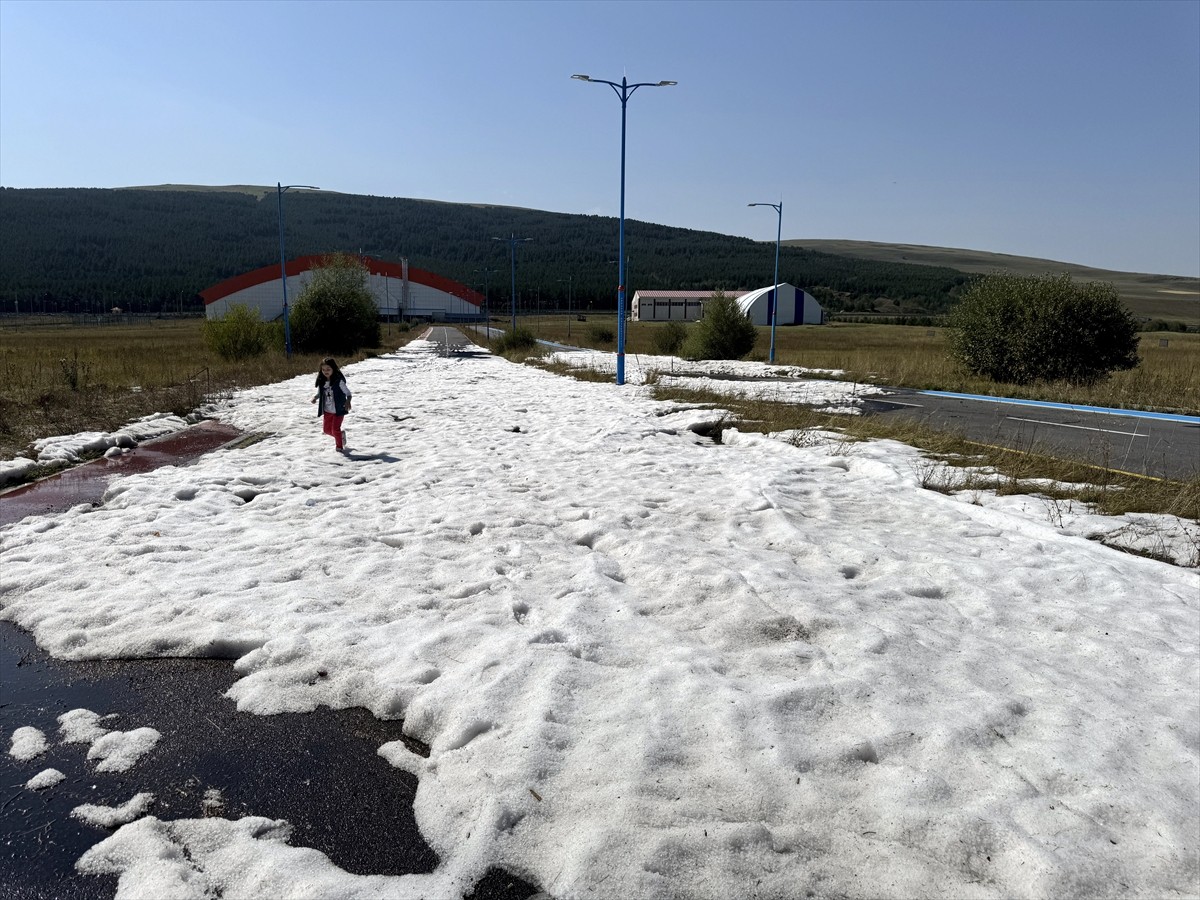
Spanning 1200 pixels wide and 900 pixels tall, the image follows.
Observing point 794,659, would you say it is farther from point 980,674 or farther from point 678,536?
point 678,536

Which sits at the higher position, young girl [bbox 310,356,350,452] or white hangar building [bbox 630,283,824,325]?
white hangar building [bbox 630,283,824,325]

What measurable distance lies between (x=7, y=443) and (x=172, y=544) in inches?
262

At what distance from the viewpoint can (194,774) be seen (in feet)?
9.91

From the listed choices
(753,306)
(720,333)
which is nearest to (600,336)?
(720,333)

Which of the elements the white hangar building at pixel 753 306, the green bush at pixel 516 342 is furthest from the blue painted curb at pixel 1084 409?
the white hangar building at pixel 753 306

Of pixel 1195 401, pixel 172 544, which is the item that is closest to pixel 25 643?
pixel 172 544

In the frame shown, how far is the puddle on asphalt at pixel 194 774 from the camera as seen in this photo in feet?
8.29

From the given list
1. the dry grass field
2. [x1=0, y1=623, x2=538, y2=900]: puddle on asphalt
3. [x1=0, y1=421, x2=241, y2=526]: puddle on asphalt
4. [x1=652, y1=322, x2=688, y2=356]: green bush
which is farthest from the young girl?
[x1=652, y1=322, x2=688, y2=356]: green bush

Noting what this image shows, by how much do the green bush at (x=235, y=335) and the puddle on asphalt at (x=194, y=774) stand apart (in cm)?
3266

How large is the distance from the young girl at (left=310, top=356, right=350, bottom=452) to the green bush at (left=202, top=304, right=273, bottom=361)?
998 inches

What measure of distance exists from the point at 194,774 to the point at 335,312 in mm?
43716

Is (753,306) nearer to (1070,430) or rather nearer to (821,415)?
(821,415)

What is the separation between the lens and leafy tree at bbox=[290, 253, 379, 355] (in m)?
42.5

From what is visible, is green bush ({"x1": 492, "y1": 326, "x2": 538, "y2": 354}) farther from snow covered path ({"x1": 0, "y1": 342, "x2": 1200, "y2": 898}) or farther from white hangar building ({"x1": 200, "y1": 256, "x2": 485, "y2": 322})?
white hangar building ({"x1": 200, "y1": 256, "x2": 485, "y2": 322})
